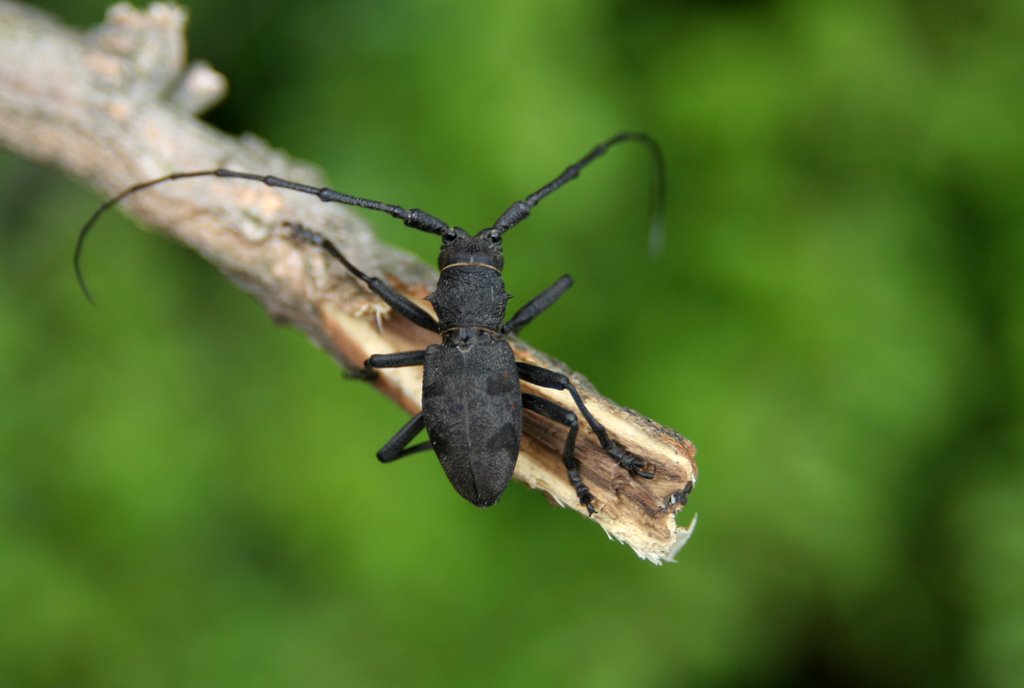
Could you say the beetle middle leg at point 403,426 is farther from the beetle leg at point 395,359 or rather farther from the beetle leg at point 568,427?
the beetle leg at point 568,427

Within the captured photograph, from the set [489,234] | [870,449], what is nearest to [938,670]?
[870,449]

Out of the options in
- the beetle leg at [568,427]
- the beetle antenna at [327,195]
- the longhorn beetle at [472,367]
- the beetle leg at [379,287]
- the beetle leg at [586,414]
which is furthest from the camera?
the beetle antenna at [327,195]

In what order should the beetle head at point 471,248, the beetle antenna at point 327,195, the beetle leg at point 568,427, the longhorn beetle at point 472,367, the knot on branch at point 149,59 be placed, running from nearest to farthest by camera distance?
the beetle leg at point 568,427 < the longhorn beetle at point 472,367 < the beetle antenna at point 327,195 < the beetle head at point 471,248 < the knot on branch at point 149,59

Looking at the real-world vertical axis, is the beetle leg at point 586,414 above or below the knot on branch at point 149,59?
above

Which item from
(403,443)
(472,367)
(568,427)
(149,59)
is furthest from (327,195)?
(568,427)

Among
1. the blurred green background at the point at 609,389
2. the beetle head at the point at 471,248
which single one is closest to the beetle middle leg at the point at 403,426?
the beetle head at the point at 471,248

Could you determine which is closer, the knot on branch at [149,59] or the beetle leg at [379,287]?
the beetle leg at [379,287]
